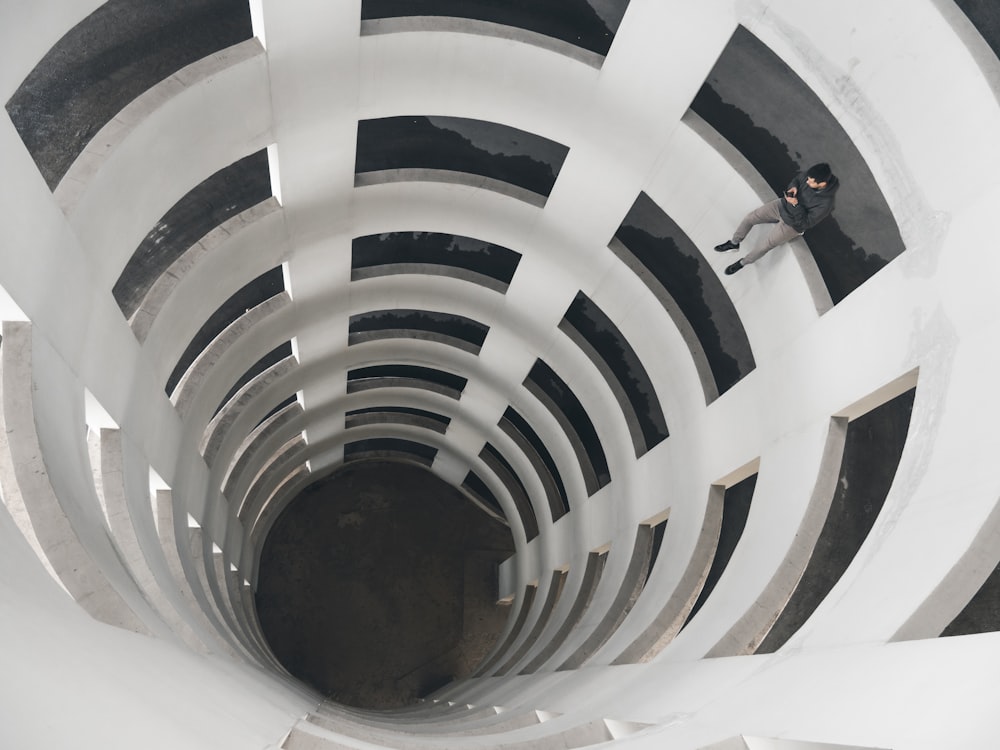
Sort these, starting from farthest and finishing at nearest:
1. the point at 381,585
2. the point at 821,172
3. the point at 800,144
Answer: the point at 381,585 → the point at 800,144 → the point at 821,172

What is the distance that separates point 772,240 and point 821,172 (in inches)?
51.9

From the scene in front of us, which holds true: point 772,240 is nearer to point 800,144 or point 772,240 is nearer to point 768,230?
point 768,230

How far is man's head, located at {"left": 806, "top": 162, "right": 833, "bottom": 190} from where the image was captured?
874cm

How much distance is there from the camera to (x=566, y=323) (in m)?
16.5

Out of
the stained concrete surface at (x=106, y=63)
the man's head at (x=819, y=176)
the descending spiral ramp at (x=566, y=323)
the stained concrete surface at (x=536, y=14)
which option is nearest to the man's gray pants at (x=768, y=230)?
the descending spiral ramp at (x=566, y=323)

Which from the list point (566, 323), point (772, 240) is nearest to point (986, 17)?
point (772, 240)

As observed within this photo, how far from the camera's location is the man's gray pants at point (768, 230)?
973cm

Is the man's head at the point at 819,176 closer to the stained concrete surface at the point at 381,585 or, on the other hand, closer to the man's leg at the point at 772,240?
the man's leg at the point at 772,240

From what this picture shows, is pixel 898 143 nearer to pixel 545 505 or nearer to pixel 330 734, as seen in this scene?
pixel 330 734

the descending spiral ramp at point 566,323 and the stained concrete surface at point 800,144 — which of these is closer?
the descending spiral ramp at point 566,323

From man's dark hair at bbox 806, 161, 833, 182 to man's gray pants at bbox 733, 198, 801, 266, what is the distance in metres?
0.86

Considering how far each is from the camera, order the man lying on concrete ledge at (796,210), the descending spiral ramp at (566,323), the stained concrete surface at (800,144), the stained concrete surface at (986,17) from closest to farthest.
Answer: the descending spiral ramp at (566,323)
the stained concrete surface at (986,17)
the man lying on concrete ledge at (796,210)
the stained concrete surface at (800,144)

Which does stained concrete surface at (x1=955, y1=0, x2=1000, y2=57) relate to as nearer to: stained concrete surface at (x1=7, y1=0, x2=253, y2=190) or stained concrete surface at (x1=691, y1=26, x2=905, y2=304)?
stained concrete surface at (x1=691, y1=26, x2=905, y2=304)

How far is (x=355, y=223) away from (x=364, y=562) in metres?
12.9
